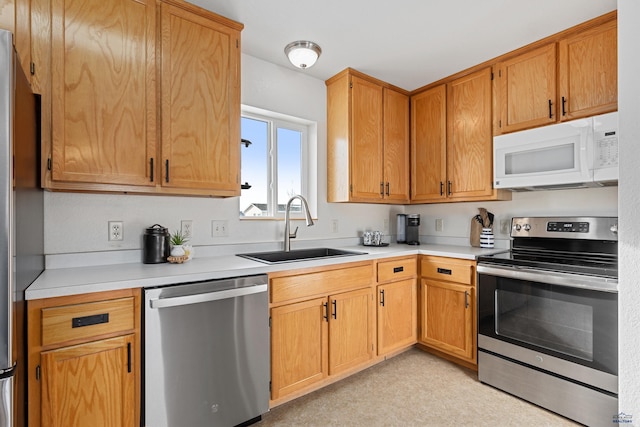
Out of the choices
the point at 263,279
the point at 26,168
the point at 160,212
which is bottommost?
the point at 263,279

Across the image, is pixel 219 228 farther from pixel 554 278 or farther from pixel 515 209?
pixel 515 209

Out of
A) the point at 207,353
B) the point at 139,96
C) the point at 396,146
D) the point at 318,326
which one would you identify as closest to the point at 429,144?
the point at 396,146

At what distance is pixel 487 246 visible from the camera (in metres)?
2.64

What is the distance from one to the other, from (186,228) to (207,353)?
849mm

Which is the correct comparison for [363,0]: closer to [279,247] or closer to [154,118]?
[154,118]

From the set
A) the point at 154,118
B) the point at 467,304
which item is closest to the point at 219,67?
the point at 154,118

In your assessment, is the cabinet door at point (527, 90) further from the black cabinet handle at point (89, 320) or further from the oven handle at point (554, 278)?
the black cabinet handle at point (89, 320)

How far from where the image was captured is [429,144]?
115 inches

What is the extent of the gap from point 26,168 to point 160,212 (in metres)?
0.80

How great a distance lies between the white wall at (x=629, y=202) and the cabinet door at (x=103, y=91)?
7.47 ft

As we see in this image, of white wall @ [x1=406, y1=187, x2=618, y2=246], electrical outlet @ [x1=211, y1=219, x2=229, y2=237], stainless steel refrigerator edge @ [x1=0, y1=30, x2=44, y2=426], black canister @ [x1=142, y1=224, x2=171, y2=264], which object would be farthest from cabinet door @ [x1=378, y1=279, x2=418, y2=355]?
stainless steel refrigerator edge @ [x1=0, y1=30, x2=44, y2=426]

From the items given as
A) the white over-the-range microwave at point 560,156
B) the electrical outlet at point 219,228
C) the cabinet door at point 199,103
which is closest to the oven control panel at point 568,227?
the white over-the-range microwave at point 560,156

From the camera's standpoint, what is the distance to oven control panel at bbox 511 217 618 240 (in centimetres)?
204

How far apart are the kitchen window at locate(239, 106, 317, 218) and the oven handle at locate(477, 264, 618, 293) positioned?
147cm
